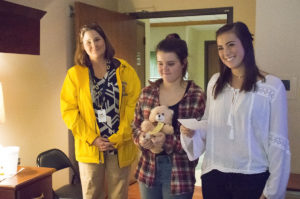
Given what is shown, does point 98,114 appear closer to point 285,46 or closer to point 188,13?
point 285,46

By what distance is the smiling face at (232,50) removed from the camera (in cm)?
149

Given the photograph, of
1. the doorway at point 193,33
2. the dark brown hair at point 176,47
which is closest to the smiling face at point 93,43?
the dark brown hair at point 176,47

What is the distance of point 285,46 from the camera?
2539mm

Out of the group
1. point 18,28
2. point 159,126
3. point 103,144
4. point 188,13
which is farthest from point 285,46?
point 18,28

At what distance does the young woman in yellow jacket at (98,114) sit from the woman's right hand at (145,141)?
53 cm

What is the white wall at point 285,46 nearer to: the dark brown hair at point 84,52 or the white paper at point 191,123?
the dark brown hair at point 84,52

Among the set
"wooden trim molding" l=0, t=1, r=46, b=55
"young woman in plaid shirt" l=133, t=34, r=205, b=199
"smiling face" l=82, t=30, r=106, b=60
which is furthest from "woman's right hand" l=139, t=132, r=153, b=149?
"wooden trim molding" l=0, t=1, r=46, b=55

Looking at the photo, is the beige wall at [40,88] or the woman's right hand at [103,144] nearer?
the woman's right hand at [103,144]

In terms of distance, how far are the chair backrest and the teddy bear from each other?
1161 mm

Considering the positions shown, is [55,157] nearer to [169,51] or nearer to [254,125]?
[169,51]

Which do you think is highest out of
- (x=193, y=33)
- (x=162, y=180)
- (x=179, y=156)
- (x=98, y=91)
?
(x=193, y=33)

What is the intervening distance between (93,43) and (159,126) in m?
0.81

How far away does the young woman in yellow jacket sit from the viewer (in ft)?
7.54

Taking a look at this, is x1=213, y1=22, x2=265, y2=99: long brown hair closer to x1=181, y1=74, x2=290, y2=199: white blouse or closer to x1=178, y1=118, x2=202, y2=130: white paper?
x1=181, y1=74, x2=290, y2=199: white blouse
